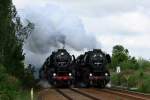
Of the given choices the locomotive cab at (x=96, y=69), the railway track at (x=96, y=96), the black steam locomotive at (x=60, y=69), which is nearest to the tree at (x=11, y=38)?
the railway track at (x=96, y=96)

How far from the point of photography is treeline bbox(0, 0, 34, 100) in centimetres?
3578

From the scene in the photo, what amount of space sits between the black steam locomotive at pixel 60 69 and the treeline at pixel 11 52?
386cm

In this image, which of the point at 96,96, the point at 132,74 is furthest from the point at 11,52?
the point at 132,74

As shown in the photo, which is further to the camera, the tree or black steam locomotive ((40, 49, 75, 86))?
black steam locomotive ((40, 49, 75, 86))

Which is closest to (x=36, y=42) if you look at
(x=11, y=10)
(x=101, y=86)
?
(x=101, y=86)

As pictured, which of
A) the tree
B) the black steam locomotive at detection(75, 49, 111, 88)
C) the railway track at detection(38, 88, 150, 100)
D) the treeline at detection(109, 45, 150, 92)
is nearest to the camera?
the railway track at detection(38, 88, 150, 100)

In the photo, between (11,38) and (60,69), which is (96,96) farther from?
(60,69)

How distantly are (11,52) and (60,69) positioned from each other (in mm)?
14317

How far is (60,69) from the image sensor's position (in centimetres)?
6047

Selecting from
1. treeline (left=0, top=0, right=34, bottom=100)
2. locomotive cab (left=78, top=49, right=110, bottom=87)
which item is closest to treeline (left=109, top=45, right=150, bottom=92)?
locomotive cab (left=78, top=49, right=110, bottom=87)

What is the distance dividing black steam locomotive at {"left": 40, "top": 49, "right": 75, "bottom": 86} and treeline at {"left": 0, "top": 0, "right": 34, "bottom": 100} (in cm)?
386

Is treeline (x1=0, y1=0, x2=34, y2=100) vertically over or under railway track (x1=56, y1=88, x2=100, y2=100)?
over

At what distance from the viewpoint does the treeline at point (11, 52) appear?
117ft

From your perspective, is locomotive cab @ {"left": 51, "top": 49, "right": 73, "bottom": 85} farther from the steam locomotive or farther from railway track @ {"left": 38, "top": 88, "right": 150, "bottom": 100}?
railway track @ {"left": 38, "top": 88, "right": 150, "bottom": 100}
